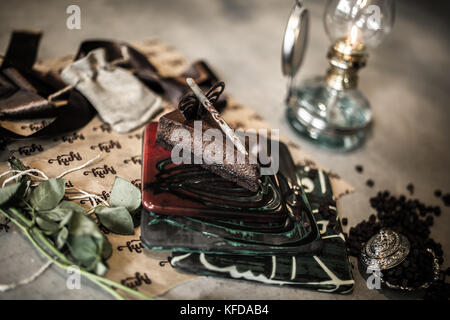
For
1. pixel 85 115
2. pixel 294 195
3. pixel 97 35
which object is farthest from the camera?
pixel 97 35

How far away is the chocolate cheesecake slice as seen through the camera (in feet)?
2.70

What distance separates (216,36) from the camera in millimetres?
1681

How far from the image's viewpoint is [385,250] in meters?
0.83

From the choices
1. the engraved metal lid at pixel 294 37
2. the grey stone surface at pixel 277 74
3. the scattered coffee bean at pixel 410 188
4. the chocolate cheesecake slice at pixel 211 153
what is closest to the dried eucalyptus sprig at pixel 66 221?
the grey stone surface at pixel 277 74

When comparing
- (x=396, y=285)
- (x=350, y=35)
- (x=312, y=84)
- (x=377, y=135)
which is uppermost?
(x=350, y=35)

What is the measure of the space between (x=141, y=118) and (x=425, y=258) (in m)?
0.90

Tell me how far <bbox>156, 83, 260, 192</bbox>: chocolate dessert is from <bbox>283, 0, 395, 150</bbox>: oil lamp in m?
0.48

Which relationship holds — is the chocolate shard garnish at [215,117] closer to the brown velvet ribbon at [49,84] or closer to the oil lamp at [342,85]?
the brown velvet ribbon at [49,84]

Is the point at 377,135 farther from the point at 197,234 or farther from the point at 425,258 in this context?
the point at 197,234

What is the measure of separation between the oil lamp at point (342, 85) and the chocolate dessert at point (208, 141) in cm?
48

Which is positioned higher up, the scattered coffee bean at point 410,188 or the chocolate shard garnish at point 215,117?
the chocolate shard garnish at point 215,117

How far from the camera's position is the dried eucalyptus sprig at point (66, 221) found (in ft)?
2.28

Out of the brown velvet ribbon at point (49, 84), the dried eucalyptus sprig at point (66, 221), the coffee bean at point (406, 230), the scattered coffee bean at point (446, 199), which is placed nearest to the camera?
the dried eucalyptus sprig at point (66, 221)

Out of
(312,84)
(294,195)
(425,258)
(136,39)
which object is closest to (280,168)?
(294,195)
